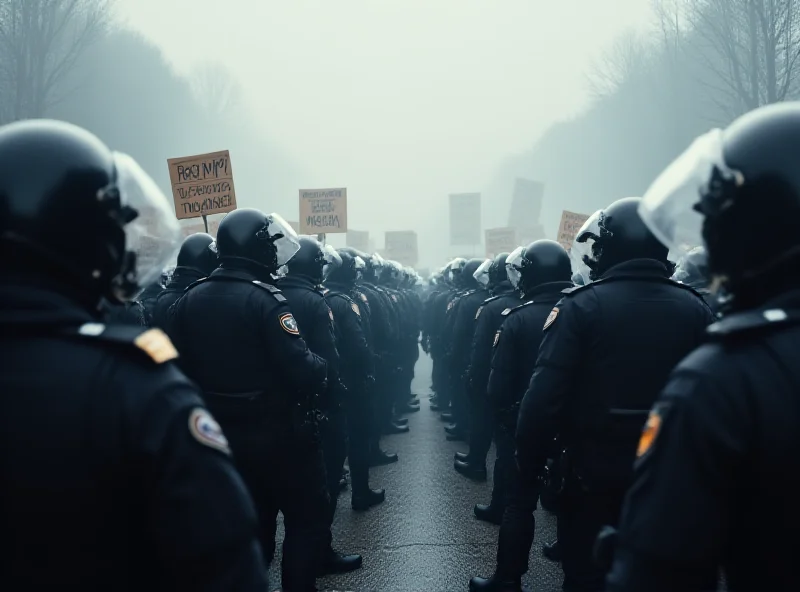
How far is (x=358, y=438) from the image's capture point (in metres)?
6.18

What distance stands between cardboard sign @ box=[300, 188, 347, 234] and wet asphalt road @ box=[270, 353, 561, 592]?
506cm

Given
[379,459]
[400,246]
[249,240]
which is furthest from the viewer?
[400,246]

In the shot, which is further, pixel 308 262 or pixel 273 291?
pixel 308 262


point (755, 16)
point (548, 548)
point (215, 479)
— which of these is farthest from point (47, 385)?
point (755, 16)

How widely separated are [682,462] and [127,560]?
1.10 meters

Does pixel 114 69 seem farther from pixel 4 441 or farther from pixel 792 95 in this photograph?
pixel 4 441

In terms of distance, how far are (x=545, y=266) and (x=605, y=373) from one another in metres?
1.87

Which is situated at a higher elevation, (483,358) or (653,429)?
(653,429)

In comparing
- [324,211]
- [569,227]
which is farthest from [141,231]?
[324,211]

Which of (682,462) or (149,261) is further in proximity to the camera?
(149,261)

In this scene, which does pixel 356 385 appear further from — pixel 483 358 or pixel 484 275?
pixel 484 275

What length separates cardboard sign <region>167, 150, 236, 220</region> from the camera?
8211mm

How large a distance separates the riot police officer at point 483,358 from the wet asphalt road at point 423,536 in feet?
1.00

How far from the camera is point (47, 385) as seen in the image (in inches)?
49.8
